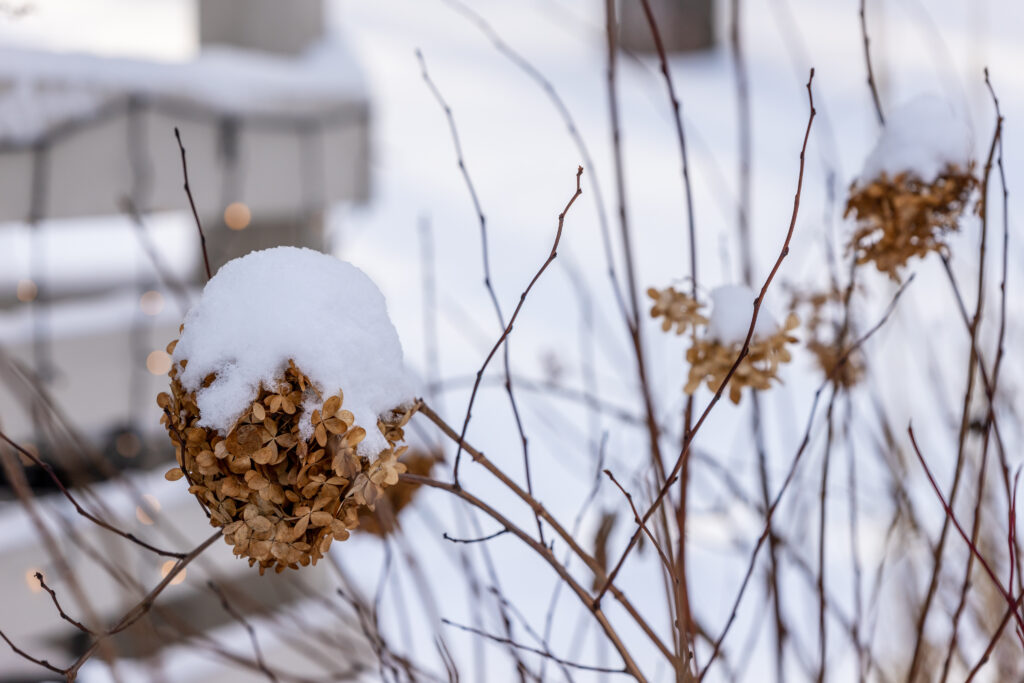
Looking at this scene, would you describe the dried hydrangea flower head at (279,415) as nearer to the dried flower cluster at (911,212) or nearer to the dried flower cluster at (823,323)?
the dried flower cluster at (911,212)

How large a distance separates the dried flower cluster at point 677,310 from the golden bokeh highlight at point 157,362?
2.98 feet

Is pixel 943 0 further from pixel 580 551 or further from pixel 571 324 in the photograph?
pixel 580 551

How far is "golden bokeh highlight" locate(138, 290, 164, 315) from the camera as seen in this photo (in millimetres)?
1175

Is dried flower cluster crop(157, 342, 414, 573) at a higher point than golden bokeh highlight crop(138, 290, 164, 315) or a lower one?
lower

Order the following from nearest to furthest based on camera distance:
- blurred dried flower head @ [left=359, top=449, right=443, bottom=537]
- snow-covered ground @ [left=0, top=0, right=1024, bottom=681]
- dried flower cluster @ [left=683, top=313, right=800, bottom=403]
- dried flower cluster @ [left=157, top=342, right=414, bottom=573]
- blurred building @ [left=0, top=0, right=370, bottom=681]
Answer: dried flower cluster @ [left=157, top=342, right=414, bottom=573] < dried flower cluster @ [left=683, top=313, right=800, bottom=403] < blurred dried flower head @ [left=359, top=449, right=443, bottom=537] < blurred building @ [left=0, top=0, right=370, bottom=681] < snow-covered ground @ [left=0, top=0, right=1024, bottom=681]

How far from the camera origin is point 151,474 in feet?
4.17

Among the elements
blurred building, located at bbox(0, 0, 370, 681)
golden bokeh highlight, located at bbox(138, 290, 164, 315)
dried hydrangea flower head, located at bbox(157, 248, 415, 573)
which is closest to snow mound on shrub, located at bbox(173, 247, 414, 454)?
dried hydrangea flower head, located at bbox(157, 248, 415, 573)

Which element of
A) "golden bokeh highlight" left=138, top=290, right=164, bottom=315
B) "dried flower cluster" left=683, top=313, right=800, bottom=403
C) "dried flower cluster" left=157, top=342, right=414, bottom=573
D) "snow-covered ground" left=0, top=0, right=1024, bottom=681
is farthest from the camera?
"golden bokeh highlight" left=138, top=290, right=164, bottom=315

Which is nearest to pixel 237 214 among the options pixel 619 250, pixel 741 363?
pixel 741 363

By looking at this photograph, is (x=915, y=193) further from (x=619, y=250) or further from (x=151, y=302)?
(x=619, y=250)

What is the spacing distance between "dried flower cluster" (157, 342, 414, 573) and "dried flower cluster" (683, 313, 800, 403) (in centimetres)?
18

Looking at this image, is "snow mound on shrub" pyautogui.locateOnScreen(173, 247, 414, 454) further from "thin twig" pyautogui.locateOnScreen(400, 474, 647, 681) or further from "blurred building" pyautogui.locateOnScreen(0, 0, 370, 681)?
"blurred building" pyautogui.locateOnScreen(0, 0, 370, 681)

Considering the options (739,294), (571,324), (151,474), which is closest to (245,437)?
(739,294)

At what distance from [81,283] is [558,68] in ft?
10.1
